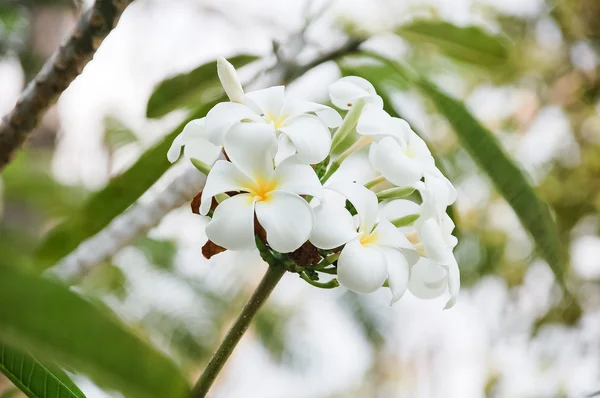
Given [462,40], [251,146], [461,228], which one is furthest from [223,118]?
[461,228]

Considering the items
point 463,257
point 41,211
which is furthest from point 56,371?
point 463,257

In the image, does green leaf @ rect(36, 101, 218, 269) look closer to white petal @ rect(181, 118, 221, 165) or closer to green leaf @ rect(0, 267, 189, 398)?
white petal @ rect(181, 118, 221, 165)

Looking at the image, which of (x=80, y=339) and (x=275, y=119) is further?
(x=275, y=119)

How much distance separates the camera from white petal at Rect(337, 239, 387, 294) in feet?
1.06

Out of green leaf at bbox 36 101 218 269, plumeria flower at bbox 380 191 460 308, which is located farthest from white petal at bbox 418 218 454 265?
green leaf at bbox 36 101 218 269

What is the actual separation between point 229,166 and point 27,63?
108cm

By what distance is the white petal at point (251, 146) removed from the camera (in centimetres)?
34

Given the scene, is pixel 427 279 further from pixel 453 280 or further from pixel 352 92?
pixel 352 92

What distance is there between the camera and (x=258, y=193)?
34cm

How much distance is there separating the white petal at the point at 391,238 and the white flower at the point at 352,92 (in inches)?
3.8

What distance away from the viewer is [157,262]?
1.53m

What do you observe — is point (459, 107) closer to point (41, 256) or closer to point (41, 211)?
point (41, 256)

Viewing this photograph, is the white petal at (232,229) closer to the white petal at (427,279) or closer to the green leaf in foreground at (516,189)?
the white petal at (427,279)

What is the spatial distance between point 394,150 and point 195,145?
0.49 feet
